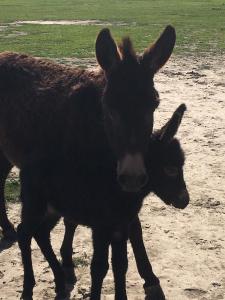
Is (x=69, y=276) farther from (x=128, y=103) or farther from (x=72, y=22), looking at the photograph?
(x=72, y=22)

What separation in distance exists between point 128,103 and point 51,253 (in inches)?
79.8

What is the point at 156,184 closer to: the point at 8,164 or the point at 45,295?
the point at 45,295

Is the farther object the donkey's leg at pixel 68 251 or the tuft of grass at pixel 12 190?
the tuft of grass at pixel 12 190

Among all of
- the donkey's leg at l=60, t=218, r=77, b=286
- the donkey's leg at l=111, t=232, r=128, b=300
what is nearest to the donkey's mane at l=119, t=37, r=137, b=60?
the donkey's leg at l=111, t=232, r=128, b=300

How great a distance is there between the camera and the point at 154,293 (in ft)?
15.5

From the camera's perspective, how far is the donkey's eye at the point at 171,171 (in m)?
4.46

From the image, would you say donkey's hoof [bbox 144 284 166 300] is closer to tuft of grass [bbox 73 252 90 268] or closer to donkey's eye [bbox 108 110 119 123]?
tuft of grass [bbox 73 252 90 268]

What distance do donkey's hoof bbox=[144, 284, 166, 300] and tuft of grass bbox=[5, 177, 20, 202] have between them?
2.88 metres

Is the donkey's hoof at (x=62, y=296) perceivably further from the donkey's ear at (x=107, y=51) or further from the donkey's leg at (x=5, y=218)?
the donkey's ear at (x=107, y=51)

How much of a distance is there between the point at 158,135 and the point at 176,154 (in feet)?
0.85

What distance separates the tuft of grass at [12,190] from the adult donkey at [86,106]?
188 cm

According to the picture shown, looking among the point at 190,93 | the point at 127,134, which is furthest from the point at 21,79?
the point at 190,93

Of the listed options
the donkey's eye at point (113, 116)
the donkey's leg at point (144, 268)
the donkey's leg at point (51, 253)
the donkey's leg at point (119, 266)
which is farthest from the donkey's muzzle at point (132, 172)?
the donkey's leg at point (51, 253)

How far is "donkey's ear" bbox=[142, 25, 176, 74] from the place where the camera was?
166 inches
